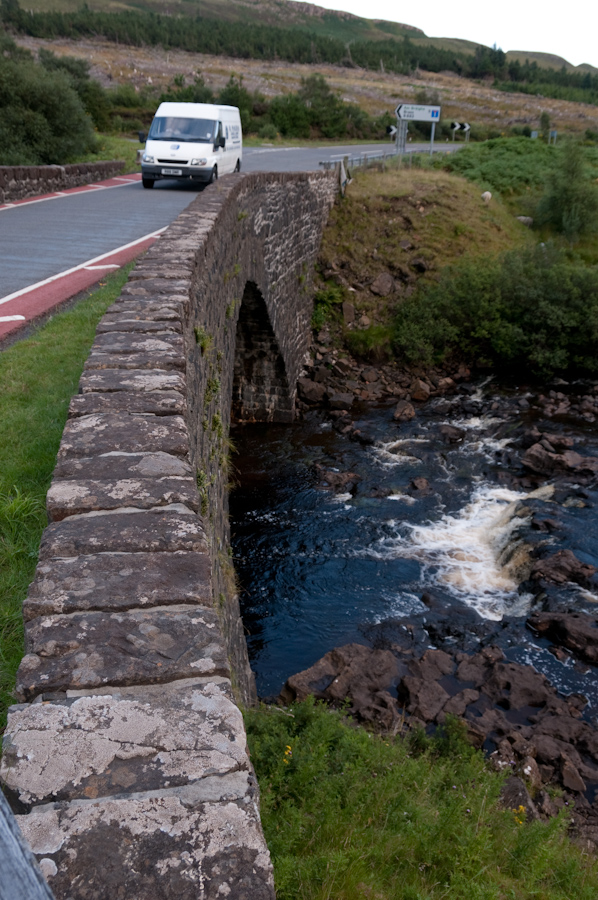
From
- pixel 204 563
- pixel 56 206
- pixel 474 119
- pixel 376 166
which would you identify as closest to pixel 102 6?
pixel 474 119

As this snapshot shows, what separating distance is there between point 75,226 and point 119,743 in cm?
1251

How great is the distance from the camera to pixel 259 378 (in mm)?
15820

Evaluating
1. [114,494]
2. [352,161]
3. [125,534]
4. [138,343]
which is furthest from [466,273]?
[125,534]

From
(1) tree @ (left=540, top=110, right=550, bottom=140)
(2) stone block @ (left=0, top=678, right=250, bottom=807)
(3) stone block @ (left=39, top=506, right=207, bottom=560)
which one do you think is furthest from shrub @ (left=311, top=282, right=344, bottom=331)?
(1) tree @ (left=540, top=110, right=550, bottom=140)

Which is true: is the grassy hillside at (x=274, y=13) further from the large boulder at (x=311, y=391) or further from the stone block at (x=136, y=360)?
the stone block at (x=136, y=360)

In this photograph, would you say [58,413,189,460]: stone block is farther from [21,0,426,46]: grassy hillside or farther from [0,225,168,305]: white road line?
[21,0,426,46]: grassy hillside

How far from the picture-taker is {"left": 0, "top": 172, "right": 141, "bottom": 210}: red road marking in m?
15.3

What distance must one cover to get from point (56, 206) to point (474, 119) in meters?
44.9

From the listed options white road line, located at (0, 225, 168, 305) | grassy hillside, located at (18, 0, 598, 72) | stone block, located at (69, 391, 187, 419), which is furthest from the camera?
grassy hillside, located at (18, 0, 598, 72)

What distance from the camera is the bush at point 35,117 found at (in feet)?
61.9

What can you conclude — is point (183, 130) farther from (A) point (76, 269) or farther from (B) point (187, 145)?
(A) point (76, 269)

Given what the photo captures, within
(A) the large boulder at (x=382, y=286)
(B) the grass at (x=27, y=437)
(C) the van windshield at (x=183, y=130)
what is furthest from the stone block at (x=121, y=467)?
(A) the large boulder at (x=382, y=286)

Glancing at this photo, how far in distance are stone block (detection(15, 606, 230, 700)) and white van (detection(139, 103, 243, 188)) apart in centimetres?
1608

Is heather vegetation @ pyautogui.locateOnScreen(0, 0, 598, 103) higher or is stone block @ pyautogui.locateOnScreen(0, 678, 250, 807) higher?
heather vegetation @ pyautogui.locateOnScreen(0, 0, 598, 103)
